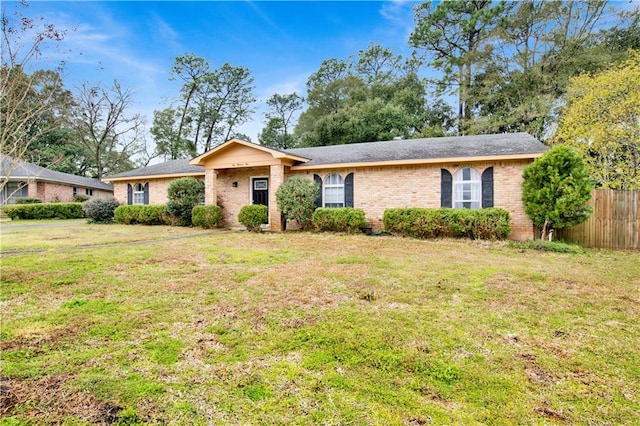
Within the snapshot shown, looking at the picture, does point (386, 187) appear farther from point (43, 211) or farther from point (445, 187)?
point (43, 211)

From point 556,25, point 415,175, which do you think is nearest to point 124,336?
point 415,175

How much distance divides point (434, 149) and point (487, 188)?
9.04 ft

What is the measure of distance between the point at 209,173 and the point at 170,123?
2332 cm

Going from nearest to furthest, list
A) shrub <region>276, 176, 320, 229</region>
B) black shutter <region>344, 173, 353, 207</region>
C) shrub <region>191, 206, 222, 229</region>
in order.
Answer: shrub <region>276, 176, 320, 229</region> < black shutter <region>344, 173, 353, 207</region> < shrub <region>191, 206, 222, 229</region>

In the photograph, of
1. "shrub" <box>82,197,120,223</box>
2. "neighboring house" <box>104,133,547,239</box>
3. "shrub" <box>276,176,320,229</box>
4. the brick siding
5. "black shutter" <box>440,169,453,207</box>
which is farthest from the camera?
"shrub" <box>82,197,120,223</box>

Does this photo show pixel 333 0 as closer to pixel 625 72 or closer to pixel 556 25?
pixel 625 72

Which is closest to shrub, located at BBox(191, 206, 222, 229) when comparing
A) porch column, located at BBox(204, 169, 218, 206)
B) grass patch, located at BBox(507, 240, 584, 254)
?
porch column, located at BBox(204, 169, 218, 206)

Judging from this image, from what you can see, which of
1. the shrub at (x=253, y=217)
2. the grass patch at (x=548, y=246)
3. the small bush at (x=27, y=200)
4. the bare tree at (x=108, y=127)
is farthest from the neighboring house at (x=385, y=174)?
the bare tree at (x=108, y=127)

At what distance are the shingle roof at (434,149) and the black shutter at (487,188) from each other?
677mm

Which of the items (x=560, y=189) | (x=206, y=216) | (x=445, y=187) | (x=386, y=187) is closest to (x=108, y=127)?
(x=206, y=216)

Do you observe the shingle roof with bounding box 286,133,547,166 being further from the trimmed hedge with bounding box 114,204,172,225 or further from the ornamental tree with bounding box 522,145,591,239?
the trimmed hedge with bounding box 114,204,172,225

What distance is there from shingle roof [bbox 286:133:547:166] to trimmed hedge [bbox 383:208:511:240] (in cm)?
214

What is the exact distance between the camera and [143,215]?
16.2 m

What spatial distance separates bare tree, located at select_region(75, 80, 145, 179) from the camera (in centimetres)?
3033
